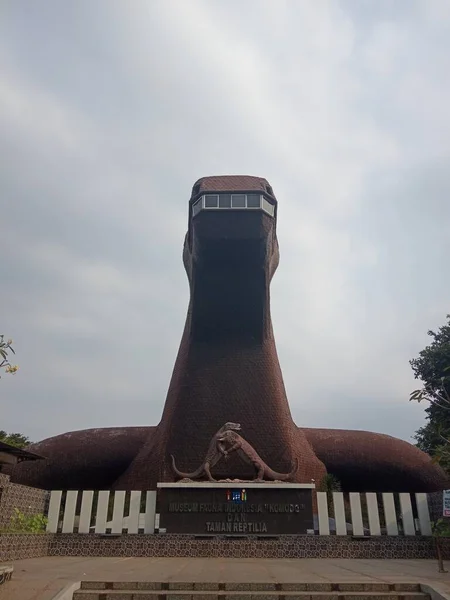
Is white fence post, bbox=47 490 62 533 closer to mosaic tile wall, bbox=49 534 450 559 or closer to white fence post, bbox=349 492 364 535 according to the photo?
mosaic tile wall, bbox=49 534 450 559

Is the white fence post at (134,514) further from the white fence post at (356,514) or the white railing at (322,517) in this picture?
the white fence post at (356,514)

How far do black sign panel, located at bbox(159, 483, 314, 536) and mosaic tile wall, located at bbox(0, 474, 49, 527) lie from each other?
296 cm

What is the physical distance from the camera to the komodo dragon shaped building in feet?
55.1

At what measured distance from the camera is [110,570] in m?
6.89

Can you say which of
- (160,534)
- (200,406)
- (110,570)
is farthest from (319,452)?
(110,570)

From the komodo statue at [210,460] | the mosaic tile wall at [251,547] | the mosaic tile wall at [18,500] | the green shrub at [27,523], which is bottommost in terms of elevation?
the mosaic tile wall at [251,547]

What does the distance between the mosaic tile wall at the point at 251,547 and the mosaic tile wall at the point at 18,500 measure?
0.87 metres

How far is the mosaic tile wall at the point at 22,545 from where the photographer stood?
807 centimetres

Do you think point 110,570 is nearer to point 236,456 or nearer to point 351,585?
point 351,585

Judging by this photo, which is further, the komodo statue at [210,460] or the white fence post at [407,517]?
the komodo statue at [210,460]

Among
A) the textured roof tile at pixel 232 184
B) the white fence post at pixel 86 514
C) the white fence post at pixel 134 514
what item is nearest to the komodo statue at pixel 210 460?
the white fence post at pixel 134 514

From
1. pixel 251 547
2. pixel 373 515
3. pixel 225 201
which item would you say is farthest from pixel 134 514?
pixel 225 201

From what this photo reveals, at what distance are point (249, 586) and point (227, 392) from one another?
11.8 meters

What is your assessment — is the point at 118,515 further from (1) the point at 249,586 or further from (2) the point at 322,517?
(1) the point at 249,586
